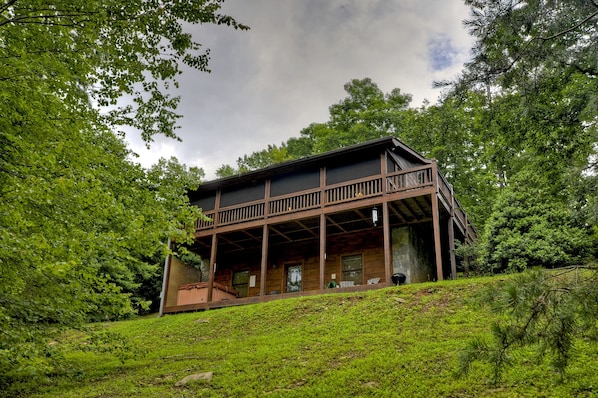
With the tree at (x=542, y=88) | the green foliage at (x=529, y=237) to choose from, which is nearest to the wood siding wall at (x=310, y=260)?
the green foliage at (x=529, y=237)

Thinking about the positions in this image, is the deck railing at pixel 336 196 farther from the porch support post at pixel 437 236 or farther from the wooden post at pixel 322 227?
the porch support post at pixel 437 236

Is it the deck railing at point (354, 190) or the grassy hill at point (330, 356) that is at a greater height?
the deck railing at point (354, 190)

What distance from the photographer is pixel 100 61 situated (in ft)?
26.3

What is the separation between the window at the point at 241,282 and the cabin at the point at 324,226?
45 mm

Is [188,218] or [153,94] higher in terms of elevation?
[153,94]

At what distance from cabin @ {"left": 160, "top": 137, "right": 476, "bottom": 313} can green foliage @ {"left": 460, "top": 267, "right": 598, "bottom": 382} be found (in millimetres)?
10540

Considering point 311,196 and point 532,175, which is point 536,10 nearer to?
point 532,175

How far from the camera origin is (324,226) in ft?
52.2

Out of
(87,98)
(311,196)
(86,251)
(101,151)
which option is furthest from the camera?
(311,196)

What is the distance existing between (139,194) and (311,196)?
952 cm

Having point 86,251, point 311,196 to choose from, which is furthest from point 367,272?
point 86,251

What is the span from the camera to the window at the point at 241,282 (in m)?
20.4

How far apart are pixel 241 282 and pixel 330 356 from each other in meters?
12.7

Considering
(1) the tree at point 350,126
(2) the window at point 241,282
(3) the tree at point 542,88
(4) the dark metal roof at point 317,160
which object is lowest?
(2) the window at point 241,282
